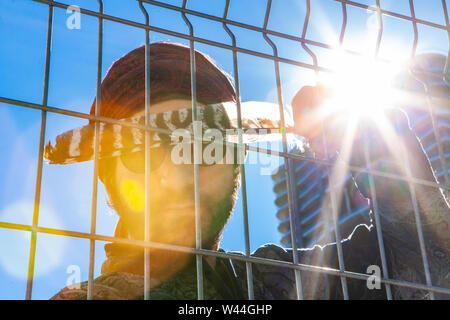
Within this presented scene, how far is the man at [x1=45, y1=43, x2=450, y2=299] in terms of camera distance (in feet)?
6.52

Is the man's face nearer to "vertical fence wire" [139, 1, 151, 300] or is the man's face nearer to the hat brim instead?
the hat brim

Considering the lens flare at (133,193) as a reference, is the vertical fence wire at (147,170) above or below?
below

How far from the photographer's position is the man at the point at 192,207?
1.99 m

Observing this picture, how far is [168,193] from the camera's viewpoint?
2.05 meters

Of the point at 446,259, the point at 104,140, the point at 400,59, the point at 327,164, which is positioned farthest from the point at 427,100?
the point at 104,140

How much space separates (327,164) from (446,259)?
91 cm

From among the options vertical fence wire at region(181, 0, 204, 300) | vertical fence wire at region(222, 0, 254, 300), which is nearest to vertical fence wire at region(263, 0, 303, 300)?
vertical fence wire at region(222, 0, 254, 300)

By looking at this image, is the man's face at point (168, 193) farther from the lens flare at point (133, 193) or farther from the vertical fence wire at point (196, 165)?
the vertical fence wire at point (196, 165)

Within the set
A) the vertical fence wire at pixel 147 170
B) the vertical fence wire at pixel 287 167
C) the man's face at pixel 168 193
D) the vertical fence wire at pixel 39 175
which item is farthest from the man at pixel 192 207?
the vertical fence wire at pixel 39 175

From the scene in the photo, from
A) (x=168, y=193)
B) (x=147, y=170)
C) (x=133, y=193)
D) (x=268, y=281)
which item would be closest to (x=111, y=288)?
(x=168, y=193)

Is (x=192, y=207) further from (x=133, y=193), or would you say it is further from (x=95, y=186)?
(x=95, y=186)

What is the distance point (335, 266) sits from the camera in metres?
2.71

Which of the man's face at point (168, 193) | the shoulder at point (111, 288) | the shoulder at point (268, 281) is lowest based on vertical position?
the shoulder at point (111, 288)
